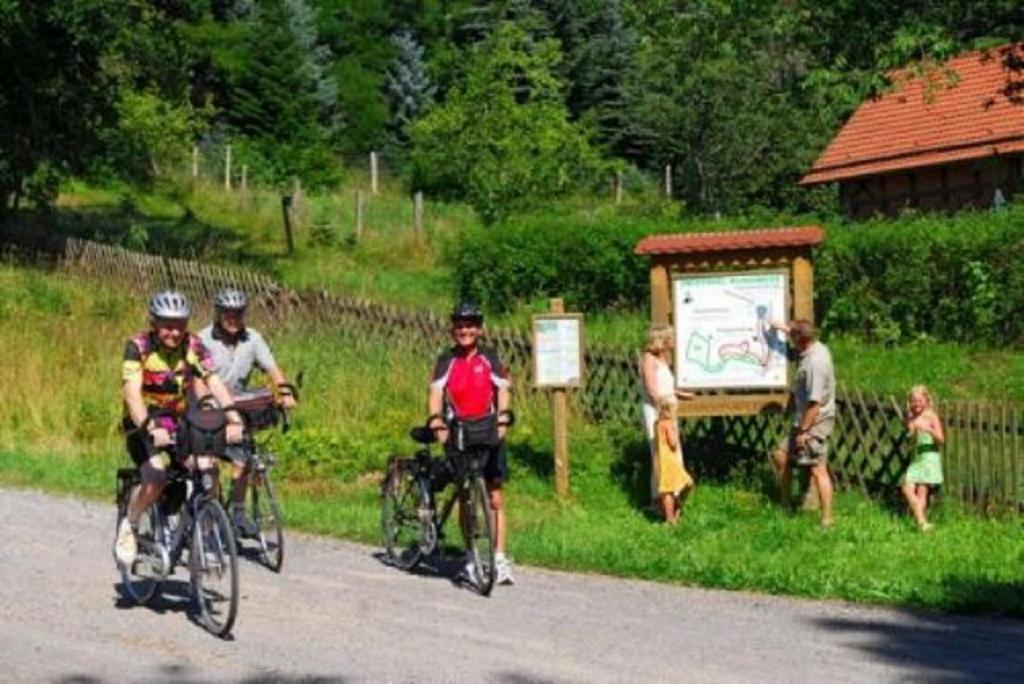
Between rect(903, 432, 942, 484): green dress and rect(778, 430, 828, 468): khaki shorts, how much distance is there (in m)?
0.77

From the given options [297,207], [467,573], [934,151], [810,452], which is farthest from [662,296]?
[297,207]

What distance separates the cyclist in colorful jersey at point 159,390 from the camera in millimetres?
9648

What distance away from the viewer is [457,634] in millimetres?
9578

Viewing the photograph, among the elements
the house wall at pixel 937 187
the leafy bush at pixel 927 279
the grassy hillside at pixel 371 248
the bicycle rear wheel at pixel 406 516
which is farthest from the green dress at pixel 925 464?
the house wall at pixel 937 187

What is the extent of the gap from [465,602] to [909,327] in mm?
17925

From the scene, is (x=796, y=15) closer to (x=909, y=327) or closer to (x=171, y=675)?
(x=909, y=327)

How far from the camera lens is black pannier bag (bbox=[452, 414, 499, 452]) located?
1128 cm

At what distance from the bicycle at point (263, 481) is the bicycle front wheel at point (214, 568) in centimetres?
202

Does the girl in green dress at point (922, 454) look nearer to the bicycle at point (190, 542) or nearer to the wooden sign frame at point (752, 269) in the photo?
the wooden sign frame at point (752, 269)

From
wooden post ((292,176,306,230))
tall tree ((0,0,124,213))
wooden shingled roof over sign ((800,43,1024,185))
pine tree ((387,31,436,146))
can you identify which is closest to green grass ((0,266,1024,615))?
tall tree ((0,0,124,213))

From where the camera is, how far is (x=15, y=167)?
116ft

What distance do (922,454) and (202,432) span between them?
298 inches

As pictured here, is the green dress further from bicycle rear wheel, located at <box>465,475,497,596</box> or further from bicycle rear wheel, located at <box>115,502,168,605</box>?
bicycle rear wheel, located at <box>115,502,168,605</box>

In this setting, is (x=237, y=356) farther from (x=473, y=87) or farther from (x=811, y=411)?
(x=473, y=87)
